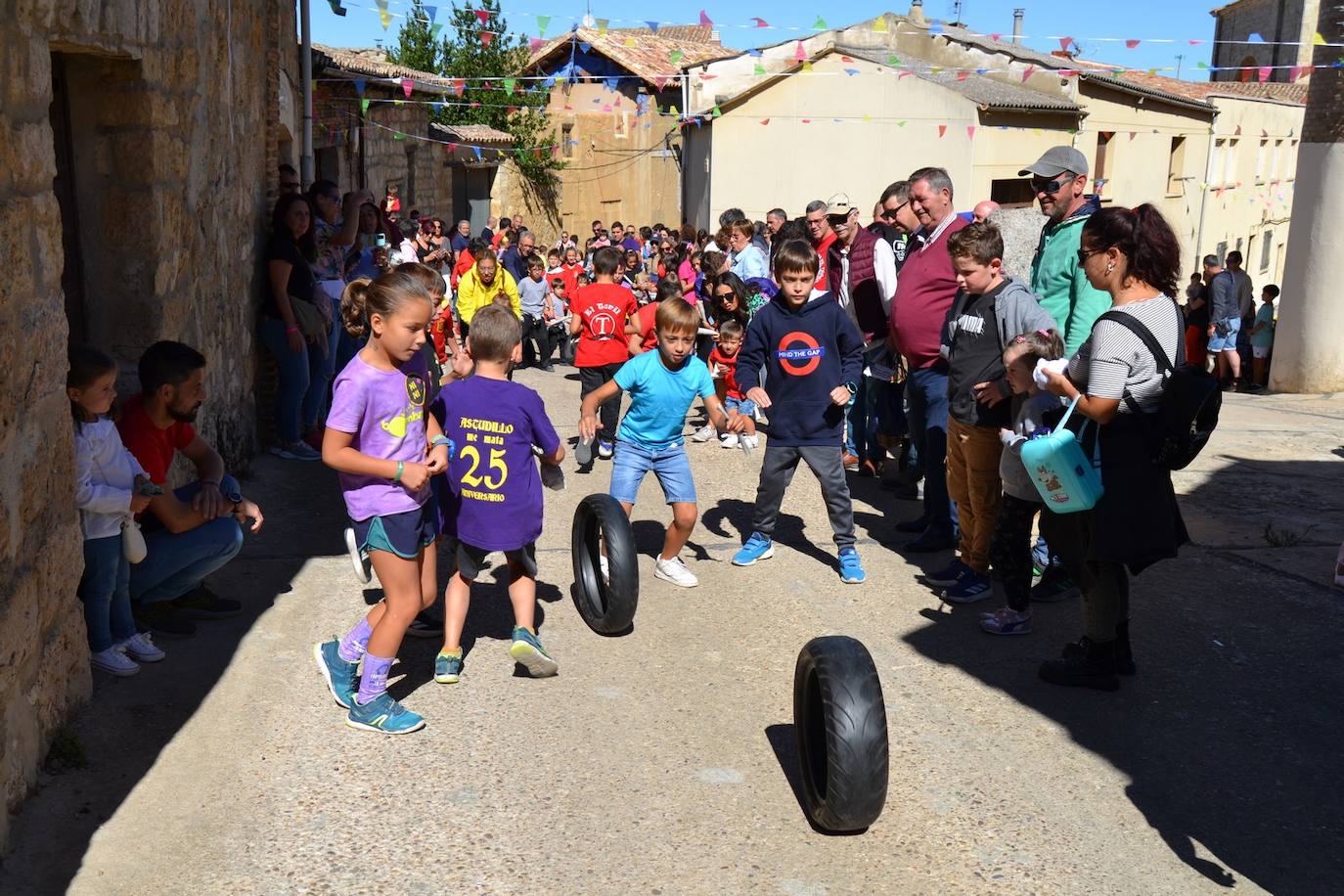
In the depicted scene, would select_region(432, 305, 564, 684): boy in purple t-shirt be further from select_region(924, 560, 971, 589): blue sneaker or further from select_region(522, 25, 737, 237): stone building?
select_region(522, 25, 737, 237): stone building

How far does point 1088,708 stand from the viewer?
4.70 metres

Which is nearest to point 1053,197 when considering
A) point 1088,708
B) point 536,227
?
point 1088,708

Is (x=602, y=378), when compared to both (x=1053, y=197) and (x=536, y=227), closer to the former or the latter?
(x=1053, y=197)

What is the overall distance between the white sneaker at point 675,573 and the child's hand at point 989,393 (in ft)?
5.52

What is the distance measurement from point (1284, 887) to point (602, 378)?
19.5ft

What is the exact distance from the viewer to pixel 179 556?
4.96 m

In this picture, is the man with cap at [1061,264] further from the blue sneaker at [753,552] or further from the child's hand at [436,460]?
the child's hand at [436,460]

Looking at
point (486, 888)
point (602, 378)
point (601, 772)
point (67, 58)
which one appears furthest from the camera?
point (602, 378)

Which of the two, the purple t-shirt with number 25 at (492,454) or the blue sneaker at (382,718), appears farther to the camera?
the purple t-shirt with number 25 at (492,454)

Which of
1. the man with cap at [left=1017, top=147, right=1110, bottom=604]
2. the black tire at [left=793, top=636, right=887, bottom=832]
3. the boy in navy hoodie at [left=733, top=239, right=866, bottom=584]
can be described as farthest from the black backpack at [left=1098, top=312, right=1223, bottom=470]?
the boy in navy hoodie at [left=733, top=239, right=866, bottom=584]

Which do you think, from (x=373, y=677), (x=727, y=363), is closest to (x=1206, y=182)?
(x=727, y=363)

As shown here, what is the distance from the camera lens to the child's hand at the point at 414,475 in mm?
4223

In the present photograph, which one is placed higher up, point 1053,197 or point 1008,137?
point 1008,137

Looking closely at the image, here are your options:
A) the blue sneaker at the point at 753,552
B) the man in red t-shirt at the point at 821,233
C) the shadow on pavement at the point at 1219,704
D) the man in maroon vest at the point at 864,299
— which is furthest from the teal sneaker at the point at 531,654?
the man in red t-shirt at the point at 821,233
